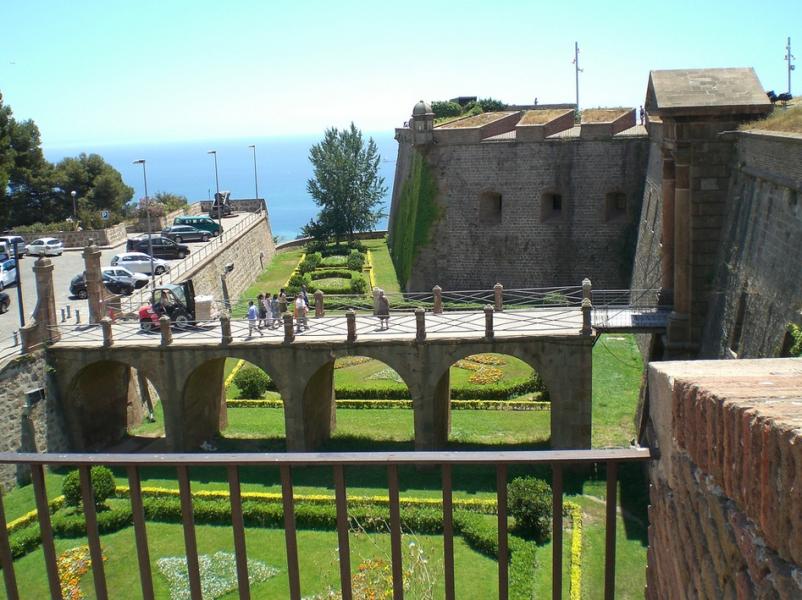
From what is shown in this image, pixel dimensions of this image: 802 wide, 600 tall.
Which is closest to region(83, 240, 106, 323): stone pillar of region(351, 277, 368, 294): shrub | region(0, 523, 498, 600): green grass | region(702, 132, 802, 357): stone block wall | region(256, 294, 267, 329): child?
region(256, 294, 267, 329): child

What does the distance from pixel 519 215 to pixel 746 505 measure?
35.1m

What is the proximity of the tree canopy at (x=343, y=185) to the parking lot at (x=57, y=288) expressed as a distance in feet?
20.0

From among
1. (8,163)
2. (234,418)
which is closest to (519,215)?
(234,418)

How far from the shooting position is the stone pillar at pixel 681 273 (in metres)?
22.2

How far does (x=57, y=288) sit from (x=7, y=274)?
6.90ft

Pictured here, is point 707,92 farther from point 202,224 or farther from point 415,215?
point 202,224

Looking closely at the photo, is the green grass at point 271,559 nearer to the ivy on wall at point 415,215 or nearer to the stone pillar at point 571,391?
the stone pillar at point 571,391

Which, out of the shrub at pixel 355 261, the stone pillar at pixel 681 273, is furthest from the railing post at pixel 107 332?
the shrub at pixel 355 261

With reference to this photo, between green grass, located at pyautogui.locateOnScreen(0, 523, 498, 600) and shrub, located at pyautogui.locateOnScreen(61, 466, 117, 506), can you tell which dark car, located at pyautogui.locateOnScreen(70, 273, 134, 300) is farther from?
green grass, located at pyautogui.locateOnScreen(0, 523, 498, 600)

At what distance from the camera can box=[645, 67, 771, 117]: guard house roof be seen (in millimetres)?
21047

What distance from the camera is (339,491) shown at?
4570 millimetres

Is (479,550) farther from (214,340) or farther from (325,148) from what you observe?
(325,148)

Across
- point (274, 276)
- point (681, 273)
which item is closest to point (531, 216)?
point (681, 273)

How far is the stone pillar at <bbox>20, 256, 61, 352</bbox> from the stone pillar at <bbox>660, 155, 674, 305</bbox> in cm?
1789
